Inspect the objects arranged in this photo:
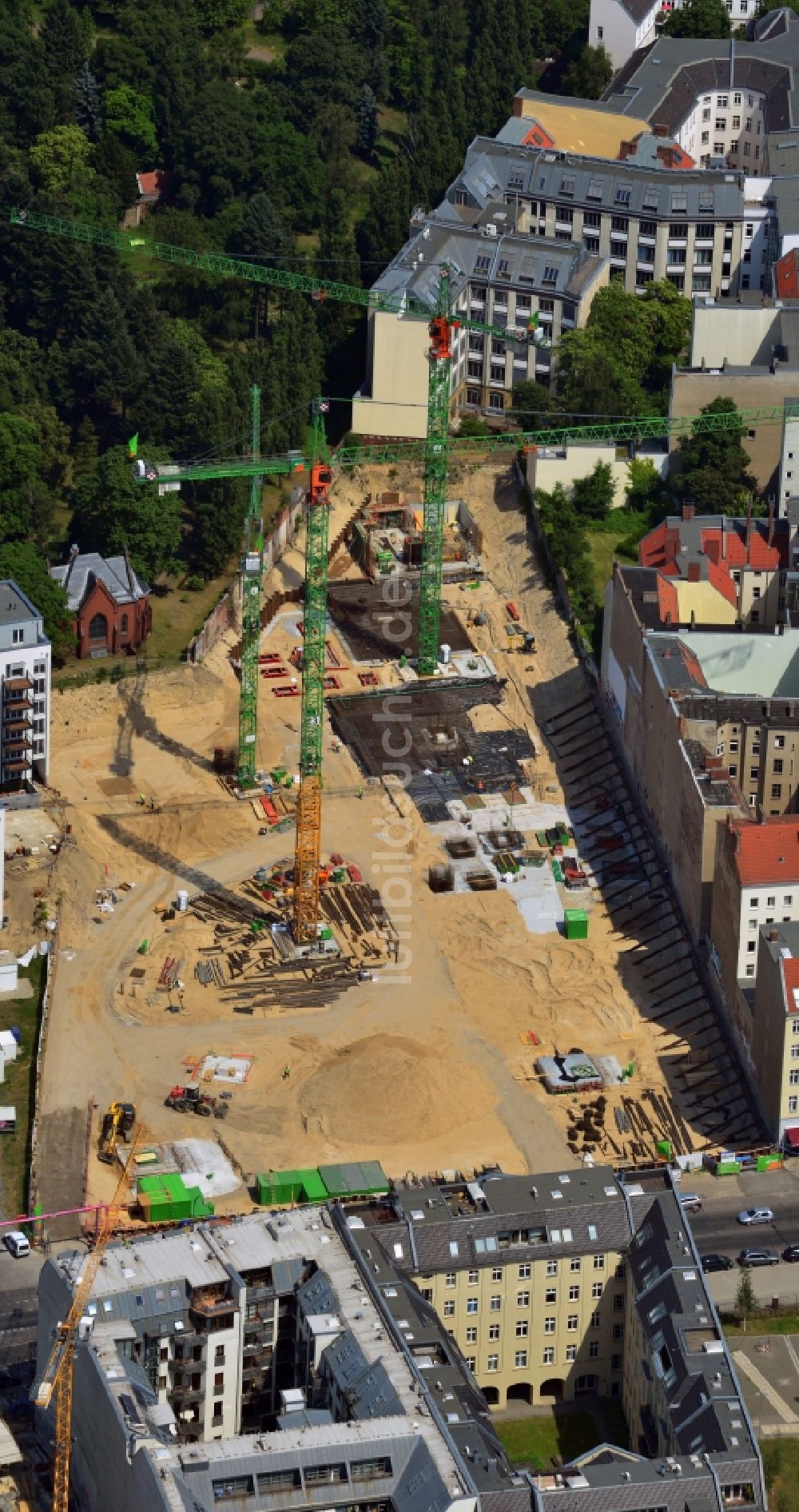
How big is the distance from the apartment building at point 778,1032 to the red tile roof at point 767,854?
3538 millimetres

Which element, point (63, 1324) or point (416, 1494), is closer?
point (416, 1494)

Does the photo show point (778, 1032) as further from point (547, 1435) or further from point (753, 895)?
point (547, 1435)

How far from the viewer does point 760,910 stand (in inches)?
7761

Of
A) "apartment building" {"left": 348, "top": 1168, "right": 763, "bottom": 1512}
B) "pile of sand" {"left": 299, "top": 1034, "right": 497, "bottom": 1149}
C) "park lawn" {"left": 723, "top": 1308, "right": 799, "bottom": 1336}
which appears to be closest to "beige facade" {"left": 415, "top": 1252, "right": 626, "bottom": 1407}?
"apartment building" {"left": 348, "top": 1168, "right": 763, "bottom": 1512}

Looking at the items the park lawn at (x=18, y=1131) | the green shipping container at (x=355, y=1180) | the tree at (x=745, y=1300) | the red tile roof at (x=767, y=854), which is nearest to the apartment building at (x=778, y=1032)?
the red tile roof at (x=767, y=854)

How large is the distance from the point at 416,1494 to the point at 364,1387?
7.74 meters

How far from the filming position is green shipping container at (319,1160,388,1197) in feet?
604

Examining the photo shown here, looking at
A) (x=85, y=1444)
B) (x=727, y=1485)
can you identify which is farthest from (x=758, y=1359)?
(x=85, y=1444)

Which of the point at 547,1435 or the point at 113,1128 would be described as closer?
the point at 547,1435

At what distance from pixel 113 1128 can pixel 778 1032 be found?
36.1 metres

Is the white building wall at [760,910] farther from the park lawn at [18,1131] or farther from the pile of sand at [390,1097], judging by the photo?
the park lawn at [18,1131]

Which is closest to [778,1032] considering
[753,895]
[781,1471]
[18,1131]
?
[753,895]

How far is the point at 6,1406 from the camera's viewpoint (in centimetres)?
16675

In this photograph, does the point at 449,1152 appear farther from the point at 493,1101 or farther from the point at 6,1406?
the point at 6,1406
